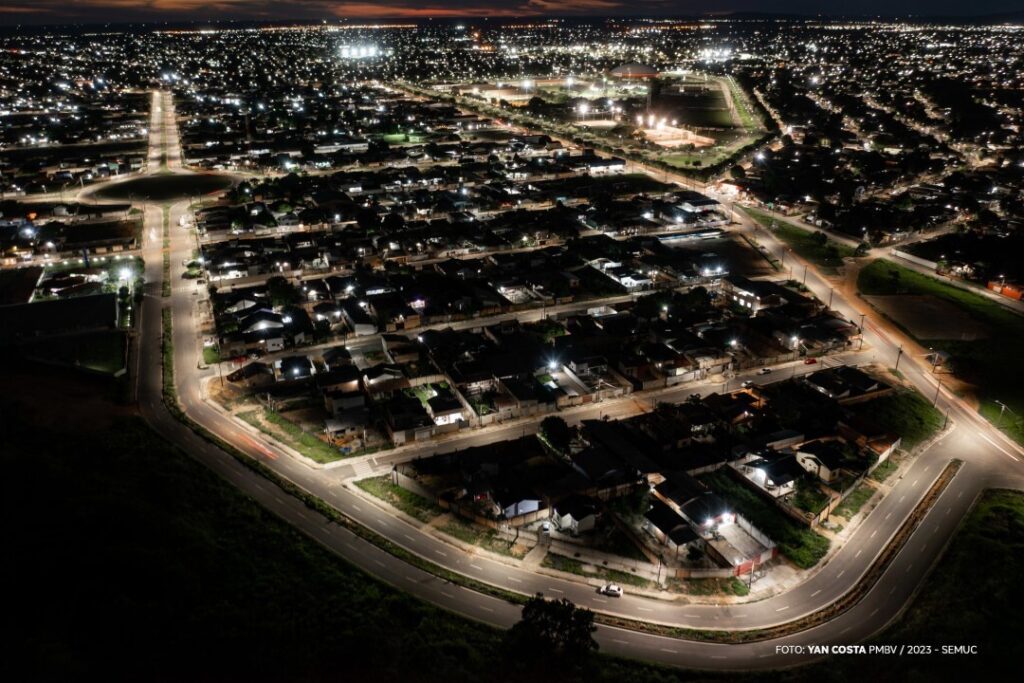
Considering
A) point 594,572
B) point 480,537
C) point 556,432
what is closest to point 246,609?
point 480,537

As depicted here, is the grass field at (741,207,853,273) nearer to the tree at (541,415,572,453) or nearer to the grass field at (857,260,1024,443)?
the grass field at (857,260,1024,443)

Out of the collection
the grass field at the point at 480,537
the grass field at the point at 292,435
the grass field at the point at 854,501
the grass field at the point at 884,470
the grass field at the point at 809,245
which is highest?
the grass field at the point at 809,245

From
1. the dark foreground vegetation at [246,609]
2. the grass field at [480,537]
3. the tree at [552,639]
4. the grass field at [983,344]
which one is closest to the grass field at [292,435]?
the dark foreground vegetation at [246,609]

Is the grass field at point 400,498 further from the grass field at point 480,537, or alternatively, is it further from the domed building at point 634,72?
the domed building at point 634,72

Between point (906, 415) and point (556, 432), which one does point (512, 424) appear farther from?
point (906, 415)

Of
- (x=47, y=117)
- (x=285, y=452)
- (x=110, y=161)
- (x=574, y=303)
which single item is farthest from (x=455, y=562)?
(x=47, y=117)

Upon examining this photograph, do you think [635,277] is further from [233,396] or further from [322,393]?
[233,396]
